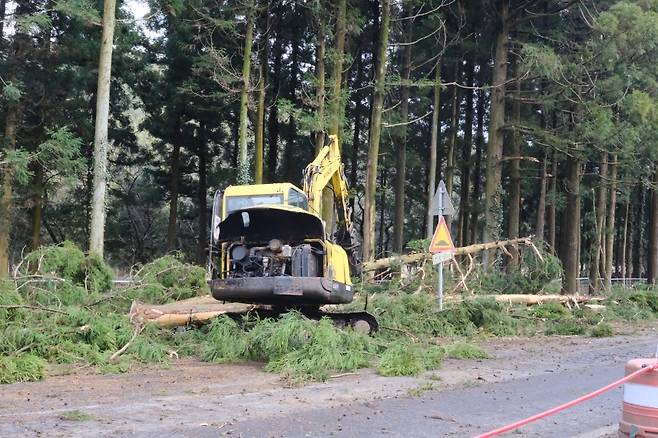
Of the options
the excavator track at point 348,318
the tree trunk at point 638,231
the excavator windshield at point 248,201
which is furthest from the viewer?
the tree trunk at point 638,231

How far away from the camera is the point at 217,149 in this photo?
119 ft

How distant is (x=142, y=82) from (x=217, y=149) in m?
5.85

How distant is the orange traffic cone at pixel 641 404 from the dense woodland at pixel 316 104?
Answer: 615 inches

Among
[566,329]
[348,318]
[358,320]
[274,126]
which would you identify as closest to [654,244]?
[566,329]

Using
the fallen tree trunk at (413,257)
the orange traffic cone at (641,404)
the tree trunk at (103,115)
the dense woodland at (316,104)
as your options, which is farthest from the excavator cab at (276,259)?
the dense woodland at (316,104)

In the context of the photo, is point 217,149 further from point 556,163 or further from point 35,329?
point 35,329

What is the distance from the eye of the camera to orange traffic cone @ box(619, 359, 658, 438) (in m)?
4.79

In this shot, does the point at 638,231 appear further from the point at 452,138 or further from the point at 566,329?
the point at 566,329

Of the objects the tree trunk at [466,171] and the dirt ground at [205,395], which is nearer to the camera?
the dirt ground at [205,395]

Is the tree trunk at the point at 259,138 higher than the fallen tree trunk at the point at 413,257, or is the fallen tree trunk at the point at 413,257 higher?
the tree trunk at the point at 259,138

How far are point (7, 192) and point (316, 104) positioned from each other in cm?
1057

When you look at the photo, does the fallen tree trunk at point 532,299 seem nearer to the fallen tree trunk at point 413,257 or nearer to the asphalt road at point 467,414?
the fallen tree trunk at point 413,257

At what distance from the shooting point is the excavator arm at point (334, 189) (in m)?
14.2

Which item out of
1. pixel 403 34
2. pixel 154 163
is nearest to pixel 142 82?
pixel 154 163
